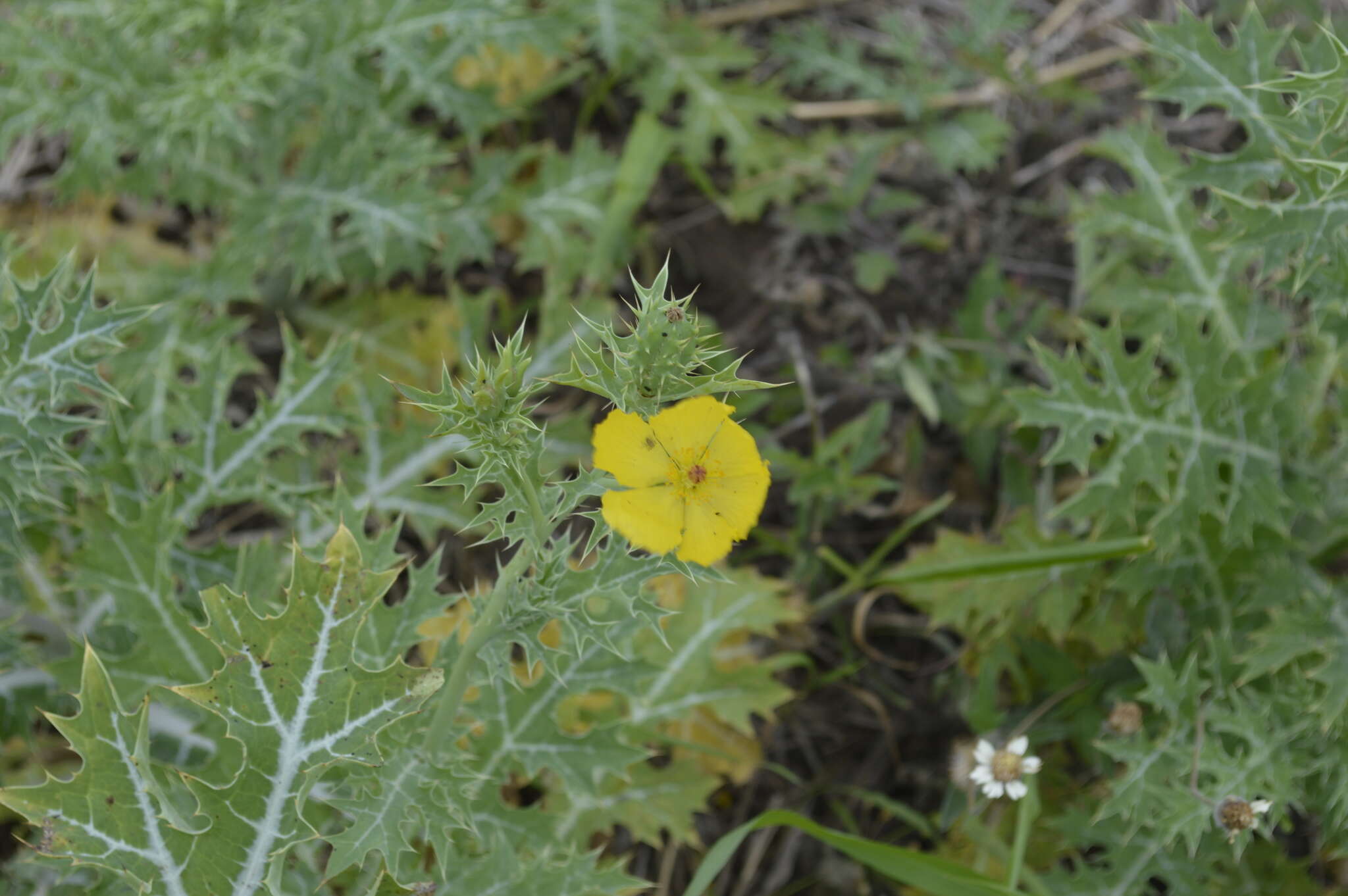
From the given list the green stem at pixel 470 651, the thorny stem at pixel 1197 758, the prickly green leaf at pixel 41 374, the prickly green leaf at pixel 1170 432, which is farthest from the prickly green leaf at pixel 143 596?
the thorny stem at pixel 1197 758

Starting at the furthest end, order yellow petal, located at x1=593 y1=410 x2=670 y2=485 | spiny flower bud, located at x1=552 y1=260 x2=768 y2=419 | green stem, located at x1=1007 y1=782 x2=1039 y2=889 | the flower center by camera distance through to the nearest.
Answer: the flower center
green stem, located at x1=1007 y1=782 x2=1039 y2=889
yellow petal, located at x1=593 y1=410 x2=670 y2=485
spiny flower bud, located at x1=552 y1=260 x2=768 y2=419

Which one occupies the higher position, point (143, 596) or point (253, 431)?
point (253, 431)

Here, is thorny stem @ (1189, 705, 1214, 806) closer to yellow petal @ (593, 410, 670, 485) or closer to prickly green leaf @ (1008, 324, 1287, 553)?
prickly green leaf @ (1008, 324, 1287, 553)

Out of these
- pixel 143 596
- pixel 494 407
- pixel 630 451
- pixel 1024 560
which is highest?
pixel 494 407

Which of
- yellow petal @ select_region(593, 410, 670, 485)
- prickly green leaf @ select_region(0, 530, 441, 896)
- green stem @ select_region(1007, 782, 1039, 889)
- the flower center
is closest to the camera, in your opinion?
yellow petal @ select_region(593, 410, 670, 485)

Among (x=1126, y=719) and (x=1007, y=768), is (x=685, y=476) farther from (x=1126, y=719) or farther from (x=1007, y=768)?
(x=1126, y=719)

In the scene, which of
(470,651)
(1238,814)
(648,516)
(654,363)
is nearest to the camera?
(654,363)

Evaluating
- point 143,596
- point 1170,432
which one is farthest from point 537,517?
point 1170,432

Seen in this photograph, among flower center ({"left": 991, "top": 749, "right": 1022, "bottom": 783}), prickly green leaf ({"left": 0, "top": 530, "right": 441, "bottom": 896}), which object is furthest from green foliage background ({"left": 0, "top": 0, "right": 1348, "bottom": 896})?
flower center ({"left": 991, "top": 749, "right": 1022, "bottom": 783})
